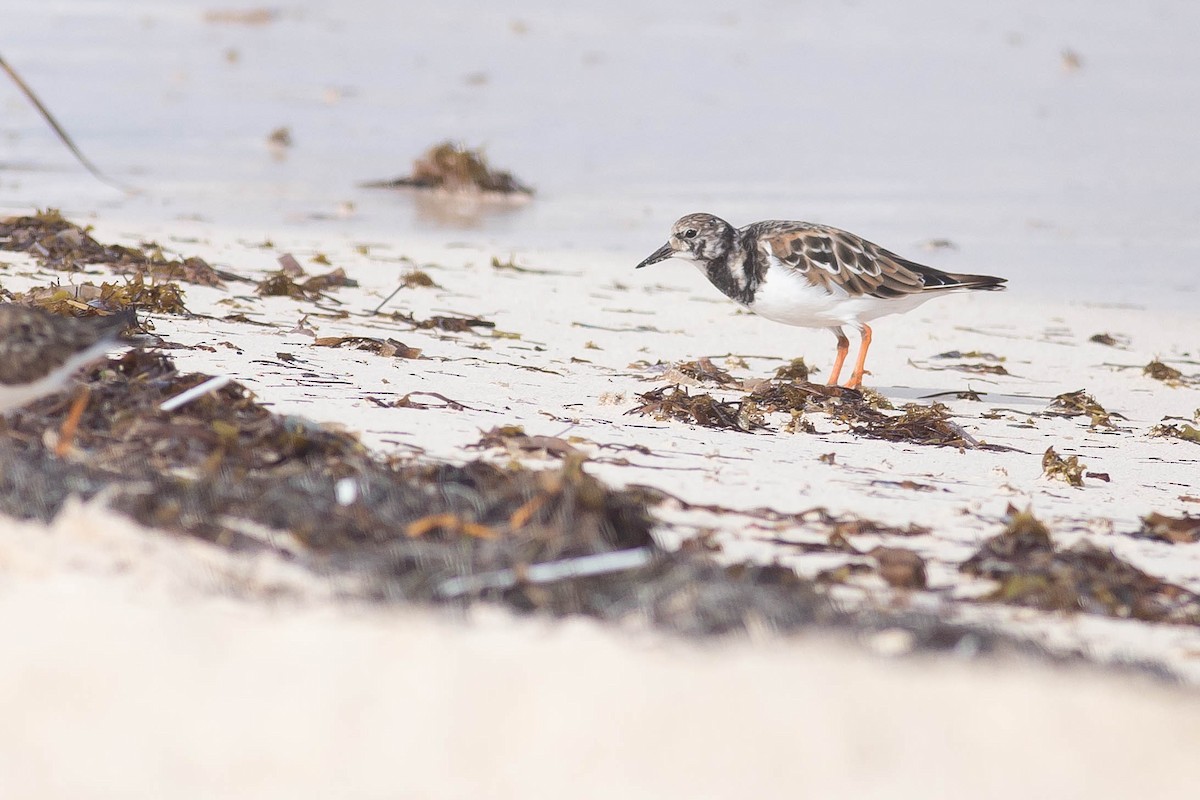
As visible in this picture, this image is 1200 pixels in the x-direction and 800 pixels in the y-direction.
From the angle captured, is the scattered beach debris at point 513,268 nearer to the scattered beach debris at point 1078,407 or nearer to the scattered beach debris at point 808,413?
the scattered beach debris at point 808,413

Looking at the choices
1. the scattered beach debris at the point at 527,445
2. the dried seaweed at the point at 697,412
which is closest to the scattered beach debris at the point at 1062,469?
the dried seaweed at the point at 697,412

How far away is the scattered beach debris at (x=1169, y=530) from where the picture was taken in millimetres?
3074

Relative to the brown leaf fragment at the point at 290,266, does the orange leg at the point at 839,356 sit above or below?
below

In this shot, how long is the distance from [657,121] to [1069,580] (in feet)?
31.1

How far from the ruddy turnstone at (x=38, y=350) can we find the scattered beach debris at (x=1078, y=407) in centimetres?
305

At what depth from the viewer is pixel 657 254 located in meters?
5.77

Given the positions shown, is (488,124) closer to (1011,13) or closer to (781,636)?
(1011,13)

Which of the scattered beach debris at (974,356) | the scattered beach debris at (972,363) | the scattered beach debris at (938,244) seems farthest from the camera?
the scattered beach debris at (938,244)

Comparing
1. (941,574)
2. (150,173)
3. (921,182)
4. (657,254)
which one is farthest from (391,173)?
(941,574)

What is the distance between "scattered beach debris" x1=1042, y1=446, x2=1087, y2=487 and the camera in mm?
3594

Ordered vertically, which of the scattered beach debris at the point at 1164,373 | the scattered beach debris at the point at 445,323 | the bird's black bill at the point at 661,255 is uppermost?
the bird's black bill at the point at 661,255

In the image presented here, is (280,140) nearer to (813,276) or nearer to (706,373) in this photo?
(813,276)

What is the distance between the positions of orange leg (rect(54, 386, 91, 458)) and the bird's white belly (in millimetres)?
2832

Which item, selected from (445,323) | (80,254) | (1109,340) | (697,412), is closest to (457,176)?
(80,254)
